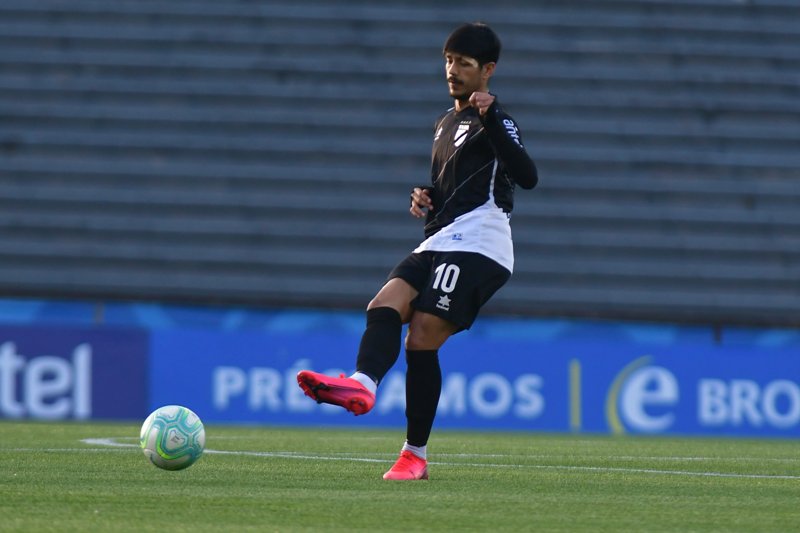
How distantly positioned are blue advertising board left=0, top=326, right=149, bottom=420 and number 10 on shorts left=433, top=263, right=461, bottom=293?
6821 millimetres

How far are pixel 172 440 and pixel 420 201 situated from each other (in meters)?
1.15

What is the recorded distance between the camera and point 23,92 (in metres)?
15.4

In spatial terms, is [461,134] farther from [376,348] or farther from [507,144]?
[376,348]

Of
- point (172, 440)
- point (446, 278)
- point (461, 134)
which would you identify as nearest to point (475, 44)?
point (461, 134)

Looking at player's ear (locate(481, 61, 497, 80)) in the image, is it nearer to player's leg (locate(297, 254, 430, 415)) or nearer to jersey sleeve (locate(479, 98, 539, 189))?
jersey sleeve (locate(479, 98, 539, 189))

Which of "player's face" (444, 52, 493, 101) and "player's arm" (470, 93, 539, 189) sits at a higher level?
"player's face" (444, 52, 493, 101)

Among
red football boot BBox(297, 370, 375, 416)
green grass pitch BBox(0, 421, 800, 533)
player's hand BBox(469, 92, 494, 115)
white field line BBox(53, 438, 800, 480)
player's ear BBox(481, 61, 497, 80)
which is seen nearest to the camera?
Result: green grass pitch BBox(0, 421, 800, 533)

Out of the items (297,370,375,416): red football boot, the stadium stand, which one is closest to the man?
(297,370,375,416): red football boot

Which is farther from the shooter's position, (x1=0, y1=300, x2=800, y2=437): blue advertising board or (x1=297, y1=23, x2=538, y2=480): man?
(x1=0, y1=300, x2=800, y2=437): blue advertising board

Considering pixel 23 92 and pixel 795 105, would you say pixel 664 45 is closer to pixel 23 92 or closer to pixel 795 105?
pixel 795 105

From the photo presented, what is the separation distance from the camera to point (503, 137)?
4.90 m

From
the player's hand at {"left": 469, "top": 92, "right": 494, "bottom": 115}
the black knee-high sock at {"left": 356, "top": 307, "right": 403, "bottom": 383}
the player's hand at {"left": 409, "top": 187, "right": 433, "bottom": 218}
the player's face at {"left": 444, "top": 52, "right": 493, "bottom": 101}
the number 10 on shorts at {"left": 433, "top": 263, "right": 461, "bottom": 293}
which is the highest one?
the player's face at {"left": 444, "top": 52, "right": 493, "bottom": 101}

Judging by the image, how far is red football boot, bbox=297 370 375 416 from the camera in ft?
14.8

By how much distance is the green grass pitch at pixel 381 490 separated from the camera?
12.2ft
